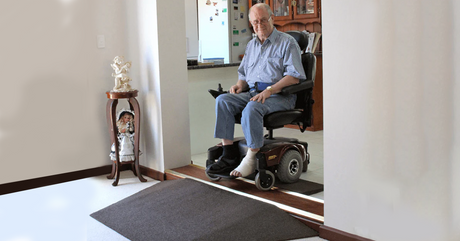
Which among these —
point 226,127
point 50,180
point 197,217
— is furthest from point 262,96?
point 50,180

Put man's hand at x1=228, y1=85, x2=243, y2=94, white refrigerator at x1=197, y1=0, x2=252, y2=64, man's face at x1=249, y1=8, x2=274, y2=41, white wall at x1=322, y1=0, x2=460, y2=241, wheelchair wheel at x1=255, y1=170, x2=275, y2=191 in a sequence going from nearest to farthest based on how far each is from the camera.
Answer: white wall at x1=322, y1=0, x2=460, y2=241 → wheelchair wheel at x1=255, y1=170, x2=275, y2=191 → man's face at x1=249, y1=8, x2=274, y2=41 → man's hand at x1=228, y1=85, x2=243, y2=94 → white refrigerator at x1=197, y1=0, x2=252, y2=64

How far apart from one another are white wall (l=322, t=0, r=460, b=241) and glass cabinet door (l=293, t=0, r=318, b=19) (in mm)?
3333

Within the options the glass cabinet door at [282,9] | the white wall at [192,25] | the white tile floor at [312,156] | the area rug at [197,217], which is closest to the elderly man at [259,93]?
the area rug at [197,217]

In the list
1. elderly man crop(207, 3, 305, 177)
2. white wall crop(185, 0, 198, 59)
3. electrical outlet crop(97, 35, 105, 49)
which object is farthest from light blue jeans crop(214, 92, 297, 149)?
white wall crop(185, 0, 198, 59)

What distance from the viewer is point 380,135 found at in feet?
7.25

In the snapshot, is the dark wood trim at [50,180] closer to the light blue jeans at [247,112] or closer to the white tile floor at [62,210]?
the white tile floor at [62,210]

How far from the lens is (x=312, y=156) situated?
4.14m

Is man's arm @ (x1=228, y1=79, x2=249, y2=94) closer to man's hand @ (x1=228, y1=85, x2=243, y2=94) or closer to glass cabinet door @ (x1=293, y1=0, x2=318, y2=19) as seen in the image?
man's hand @ (x1=228, y1=85, x2=243, y2=94)

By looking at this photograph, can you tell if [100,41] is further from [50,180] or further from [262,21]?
[262,21]

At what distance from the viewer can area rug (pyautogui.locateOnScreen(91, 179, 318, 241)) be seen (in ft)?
8.41

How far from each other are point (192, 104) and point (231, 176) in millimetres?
1240

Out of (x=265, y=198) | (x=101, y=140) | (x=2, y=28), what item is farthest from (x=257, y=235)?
(x=2, y=28)

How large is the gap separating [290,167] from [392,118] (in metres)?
1.21

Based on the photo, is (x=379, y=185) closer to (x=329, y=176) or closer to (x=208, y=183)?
(x=329, y=176)
